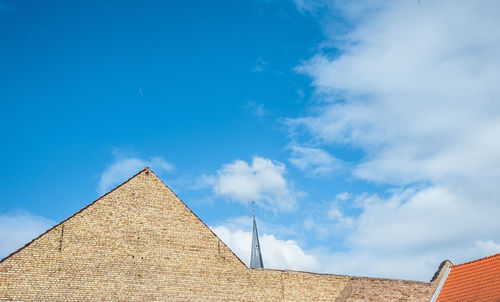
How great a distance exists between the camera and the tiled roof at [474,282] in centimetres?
1672

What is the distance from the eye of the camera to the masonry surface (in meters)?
14.4

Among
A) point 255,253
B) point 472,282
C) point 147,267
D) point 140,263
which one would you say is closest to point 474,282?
point 472,282

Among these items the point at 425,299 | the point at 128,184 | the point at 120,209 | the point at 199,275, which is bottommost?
the point at 425,299

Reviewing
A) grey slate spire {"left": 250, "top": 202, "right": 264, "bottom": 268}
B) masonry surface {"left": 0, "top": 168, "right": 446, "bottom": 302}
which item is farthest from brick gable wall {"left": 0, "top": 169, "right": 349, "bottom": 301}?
grey slate spire {"left": 250, "top": 202, "right": 264, "bottom": 268}

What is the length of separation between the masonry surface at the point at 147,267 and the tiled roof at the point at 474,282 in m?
0.86

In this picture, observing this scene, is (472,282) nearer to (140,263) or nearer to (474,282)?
(474,282)

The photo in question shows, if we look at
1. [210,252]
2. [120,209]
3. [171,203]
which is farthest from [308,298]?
[120,209]

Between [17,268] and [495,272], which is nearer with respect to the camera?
[17,268]

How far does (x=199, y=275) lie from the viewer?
1647 cm

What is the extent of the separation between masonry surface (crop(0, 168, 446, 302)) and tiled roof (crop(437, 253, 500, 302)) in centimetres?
86

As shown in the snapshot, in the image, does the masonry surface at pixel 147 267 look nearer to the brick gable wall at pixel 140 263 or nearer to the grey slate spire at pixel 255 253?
the brick gable wall at pixel 140 263

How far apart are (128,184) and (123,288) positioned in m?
3.81

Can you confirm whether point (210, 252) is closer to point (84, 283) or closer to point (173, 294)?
point (173, 294)

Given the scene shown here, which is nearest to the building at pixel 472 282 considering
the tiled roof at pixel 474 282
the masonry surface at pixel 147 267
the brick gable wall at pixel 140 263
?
the tiled roof at pixel 474 282
